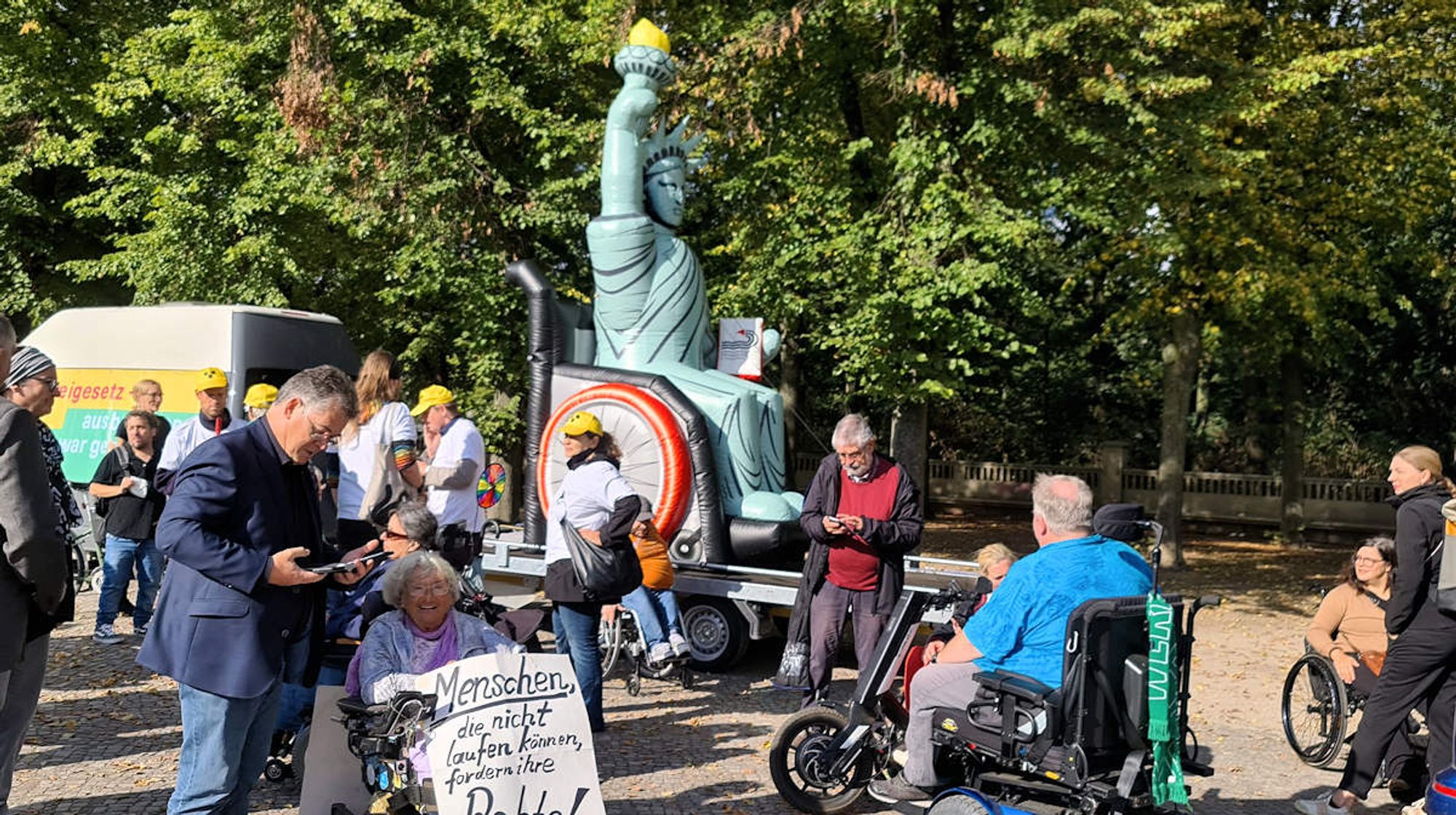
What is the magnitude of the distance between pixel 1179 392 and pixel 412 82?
10.0 m

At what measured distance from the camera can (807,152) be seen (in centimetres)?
1422

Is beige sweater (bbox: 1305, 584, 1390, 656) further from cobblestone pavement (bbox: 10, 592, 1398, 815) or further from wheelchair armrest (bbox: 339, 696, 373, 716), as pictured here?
wheelchair armrest (bbox: 339, 696, 373, 716)

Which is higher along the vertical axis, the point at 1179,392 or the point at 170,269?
the point at 170,269

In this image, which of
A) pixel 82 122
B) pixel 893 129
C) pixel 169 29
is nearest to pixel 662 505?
pixel 893 129

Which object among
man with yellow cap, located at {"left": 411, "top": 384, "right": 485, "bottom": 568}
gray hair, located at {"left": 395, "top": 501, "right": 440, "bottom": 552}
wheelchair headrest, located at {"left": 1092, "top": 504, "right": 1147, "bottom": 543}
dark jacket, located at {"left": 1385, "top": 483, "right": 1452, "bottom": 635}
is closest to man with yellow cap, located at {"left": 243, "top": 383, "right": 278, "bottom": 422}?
man with yellow cap, located at {"left": 411, "top": 384, "right": 485, "bottom": 568}

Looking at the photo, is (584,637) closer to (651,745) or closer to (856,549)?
(651,745)

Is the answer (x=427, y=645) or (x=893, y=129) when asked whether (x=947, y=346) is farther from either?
(x=427, y=645)

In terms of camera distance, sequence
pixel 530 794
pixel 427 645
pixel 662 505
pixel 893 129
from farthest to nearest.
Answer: pixel 893 129 < pixel 662 505 < pixel 427 645 < pixel 530 794

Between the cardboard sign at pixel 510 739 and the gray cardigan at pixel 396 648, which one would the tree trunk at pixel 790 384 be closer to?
the gray cardigan at pixel 396 648

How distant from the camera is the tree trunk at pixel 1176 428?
16.2m

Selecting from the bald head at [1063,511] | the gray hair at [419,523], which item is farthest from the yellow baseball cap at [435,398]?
the bald head at [1063,511]

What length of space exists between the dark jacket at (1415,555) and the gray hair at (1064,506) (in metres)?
1.89

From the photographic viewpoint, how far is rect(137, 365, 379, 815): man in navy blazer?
3.78 metres

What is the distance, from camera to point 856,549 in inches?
261
